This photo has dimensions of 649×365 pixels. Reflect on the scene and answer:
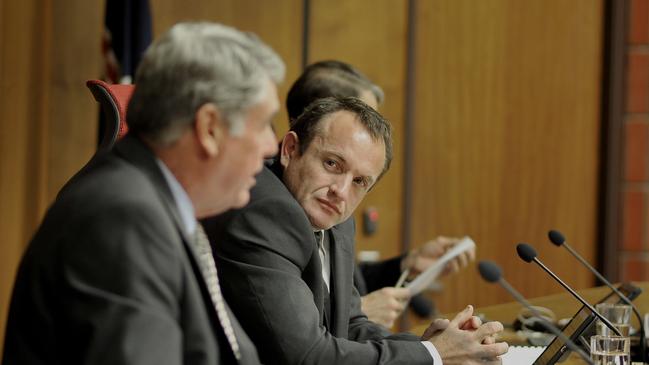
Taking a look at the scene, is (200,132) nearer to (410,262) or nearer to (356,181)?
(356,181)

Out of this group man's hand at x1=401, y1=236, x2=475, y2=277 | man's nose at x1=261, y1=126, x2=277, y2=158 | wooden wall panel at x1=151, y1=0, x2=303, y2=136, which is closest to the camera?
man's nose at x1=261, y1=126, x2=277, y2=158

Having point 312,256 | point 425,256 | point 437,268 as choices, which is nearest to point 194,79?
point 312,256

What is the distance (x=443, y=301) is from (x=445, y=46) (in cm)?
135

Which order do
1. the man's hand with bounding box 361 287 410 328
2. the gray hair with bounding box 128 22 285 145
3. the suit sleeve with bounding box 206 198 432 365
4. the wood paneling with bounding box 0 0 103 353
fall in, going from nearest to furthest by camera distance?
the gray hair with bounding box 128 22 285 145 < the suit sleeve with bounding box 206 198 432 365 < the man's hand with bounding box 361 287 410 328 < the wood paneling with bounding box 0 0 103 353

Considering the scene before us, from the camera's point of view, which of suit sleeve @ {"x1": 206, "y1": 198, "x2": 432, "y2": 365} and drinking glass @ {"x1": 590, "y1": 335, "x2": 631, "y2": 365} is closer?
suit sleeve @ {"x1": 206, "y1": 198, "x2": 432, "y2": 365}

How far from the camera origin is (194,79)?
5.18ft

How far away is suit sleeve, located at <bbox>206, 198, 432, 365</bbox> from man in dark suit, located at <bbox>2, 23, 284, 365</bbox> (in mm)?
483

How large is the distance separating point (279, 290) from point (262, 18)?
3063 millimetres

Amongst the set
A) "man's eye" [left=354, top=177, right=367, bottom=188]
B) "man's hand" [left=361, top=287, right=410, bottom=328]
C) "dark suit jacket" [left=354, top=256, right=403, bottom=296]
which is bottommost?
"dark suit jacket" [left=354, top=256, right=403, bottom=296]

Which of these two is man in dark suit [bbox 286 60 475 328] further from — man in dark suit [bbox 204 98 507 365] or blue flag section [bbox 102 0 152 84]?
blue flag section [bbox 102 0 152 84]

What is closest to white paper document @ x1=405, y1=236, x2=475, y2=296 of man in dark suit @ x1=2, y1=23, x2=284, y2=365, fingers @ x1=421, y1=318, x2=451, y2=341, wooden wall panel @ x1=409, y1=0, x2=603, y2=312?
fingers @ x1=421, y1=318, x2=451, y2=341

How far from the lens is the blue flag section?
4.57 metres

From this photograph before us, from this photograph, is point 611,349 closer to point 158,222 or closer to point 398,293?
point 398,293

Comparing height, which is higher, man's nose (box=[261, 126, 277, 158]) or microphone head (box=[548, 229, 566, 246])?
man's nose (box=[261, 126, 277, 158])
